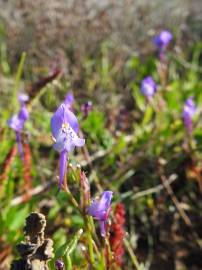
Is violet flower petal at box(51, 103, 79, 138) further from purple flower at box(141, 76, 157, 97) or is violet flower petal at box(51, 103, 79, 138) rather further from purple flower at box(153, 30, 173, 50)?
purple flower at box(153, 30, 173, 50)

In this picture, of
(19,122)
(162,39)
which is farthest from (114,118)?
(19,122)

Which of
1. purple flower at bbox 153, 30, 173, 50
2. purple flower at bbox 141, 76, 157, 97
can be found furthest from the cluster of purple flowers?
purple flower at bbox 153, 30, 173, 50

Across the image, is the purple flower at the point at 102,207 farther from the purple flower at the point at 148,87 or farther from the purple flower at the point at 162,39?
the purple flower at the point at 162,39

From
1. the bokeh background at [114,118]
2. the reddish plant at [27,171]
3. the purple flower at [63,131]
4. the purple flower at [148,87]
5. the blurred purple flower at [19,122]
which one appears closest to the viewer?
the purple flower at [63,131]

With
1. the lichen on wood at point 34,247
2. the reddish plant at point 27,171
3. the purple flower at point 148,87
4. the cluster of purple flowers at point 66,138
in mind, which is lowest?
the lichen on wood at point 34,247

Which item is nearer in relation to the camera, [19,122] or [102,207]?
[102,207]

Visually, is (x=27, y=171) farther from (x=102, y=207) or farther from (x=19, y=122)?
(x=102, y=207)

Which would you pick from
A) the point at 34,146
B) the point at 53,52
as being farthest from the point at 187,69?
the point at 34,146

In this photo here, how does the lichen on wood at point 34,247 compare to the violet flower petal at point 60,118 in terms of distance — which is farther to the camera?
the violet flower petal at point 60,118

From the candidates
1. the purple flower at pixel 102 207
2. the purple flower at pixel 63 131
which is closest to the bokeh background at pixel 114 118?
the purple flower at pixel 102 207

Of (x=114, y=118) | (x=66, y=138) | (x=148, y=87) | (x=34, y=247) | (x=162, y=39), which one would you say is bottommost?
(x=34, y=247)

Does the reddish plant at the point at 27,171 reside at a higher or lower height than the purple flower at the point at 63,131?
higher

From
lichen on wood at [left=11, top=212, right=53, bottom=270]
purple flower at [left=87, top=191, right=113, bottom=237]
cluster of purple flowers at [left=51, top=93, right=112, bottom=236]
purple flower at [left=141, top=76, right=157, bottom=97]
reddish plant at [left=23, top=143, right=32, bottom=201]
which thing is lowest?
lichen on wood at [left=11, top=212, right=53, bottom=270]

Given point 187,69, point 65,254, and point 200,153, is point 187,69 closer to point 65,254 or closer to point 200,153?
point 200,153
